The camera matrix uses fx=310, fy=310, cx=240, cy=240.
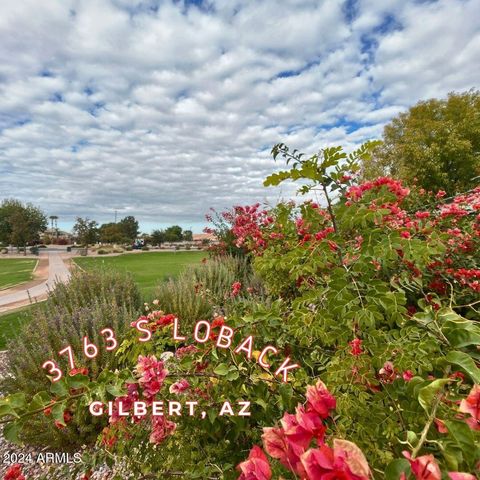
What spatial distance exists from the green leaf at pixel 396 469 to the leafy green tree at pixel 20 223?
4714cm

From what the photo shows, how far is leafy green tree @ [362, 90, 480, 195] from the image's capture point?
19281 mm

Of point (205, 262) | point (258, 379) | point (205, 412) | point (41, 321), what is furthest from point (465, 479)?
point (205, 262)

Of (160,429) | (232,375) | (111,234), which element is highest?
(111,234)

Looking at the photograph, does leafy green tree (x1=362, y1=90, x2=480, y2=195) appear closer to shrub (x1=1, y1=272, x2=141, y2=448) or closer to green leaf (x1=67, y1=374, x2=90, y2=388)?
shrub (x1=1, y1=272, x2=141, y2=448)

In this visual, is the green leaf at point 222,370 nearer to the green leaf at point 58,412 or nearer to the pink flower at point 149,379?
the pink flower at point 149,379

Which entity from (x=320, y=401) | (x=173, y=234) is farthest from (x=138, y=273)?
(x=173, y=234)

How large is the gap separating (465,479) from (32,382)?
131 inches

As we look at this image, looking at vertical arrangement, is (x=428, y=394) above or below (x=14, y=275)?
above

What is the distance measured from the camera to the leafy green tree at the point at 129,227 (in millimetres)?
61156

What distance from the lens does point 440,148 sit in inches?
782

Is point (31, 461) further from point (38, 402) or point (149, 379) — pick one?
point (38, 402)

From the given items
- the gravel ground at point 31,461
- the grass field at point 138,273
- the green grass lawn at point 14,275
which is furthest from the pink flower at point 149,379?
the green grass lawn at point 14,275

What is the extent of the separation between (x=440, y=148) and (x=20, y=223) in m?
45.2

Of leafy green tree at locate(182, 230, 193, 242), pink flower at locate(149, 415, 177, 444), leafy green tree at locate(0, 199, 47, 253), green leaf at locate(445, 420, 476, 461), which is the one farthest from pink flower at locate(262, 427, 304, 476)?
leafy green tree at locate(182, 230, 193, 242)
